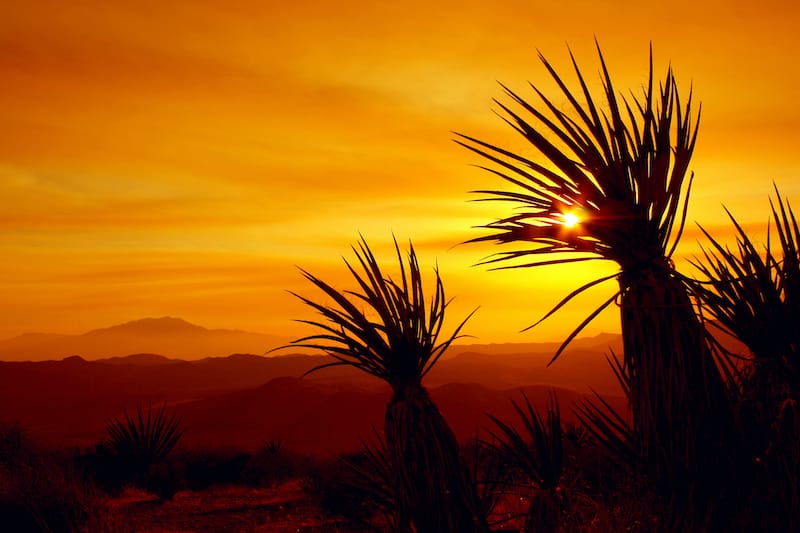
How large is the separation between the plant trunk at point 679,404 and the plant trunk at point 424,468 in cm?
181

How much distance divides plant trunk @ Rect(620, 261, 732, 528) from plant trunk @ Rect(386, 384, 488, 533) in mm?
1811

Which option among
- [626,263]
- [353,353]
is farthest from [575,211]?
[353,353]

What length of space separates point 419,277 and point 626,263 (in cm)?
218

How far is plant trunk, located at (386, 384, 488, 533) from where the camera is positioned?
19.5ft

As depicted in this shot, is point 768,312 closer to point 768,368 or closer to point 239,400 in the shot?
point 768,368

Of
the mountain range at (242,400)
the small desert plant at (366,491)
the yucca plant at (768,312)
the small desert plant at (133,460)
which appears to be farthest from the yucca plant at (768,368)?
the mountain range at (242,400)

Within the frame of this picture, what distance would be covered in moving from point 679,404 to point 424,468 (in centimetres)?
222

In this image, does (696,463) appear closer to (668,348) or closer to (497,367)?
(668,348)

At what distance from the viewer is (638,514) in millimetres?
4531

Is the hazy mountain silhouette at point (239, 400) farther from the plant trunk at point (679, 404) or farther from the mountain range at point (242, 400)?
the plant trunk at point (679, 404)

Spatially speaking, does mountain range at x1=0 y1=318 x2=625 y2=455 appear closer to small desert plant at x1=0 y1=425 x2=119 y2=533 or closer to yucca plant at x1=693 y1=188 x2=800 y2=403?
small desert plant at x1=0 y1=425 x2=119 y2=533

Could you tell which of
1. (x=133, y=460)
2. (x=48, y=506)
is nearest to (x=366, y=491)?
(x=48, y=506)

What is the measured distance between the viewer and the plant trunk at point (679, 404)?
4.59 m

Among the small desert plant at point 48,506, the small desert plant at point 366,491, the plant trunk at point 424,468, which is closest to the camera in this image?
the plant trunk at point 424,468
